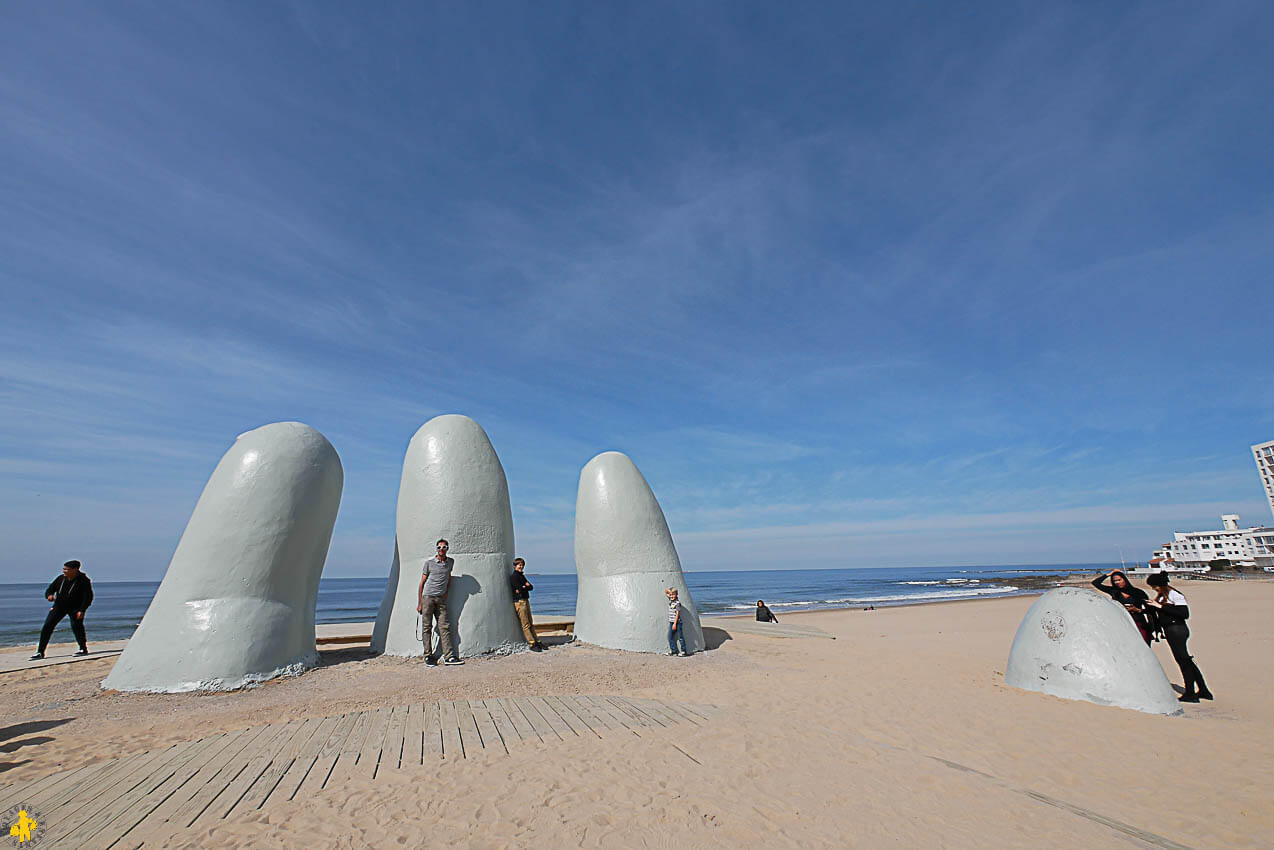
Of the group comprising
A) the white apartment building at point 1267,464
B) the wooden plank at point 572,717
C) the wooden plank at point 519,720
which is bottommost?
the wooden plank at point 572,717

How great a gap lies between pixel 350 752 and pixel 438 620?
13.0ft

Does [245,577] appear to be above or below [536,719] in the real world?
above

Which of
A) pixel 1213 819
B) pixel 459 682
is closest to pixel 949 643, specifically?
pixel 1213 819

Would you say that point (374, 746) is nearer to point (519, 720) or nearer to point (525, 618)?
point (519, 720)

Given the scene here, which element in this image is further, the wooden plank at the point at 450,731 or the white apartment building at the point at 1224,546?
the white apartment building at the point at 1224,546

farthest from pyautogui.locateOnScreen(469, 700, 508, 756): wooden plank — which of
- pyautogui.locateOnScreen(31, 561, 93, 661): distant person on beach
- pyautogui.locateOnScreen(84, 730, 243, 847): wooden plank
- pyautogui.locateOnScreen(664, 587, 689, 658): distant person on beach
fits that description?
pyautogui.locateOnScreen(31, 561, 93, 661): distant person on beach

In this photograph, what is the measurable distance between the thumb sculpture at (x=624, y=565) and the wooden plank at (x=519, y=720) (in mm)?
3703

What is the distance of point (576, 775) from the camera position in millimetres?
4293

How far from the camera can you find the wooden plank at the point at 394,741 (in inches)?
173

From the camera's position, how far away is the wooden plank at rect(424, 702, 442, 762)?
466cm

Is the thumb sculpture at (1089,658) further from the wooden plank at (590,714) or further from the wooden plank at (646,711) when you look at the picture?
the wooden plank at (590,714)

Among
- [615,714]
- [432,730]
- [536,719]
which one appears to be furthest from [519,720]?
[615,714]

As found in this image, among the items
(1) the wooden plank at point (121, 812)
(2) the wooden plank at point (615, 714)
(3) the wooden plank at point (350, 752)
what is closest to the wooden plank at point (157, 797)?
(1) the wooden plank at point (121, 812)

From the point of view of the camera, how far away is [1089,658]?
22.5 ft
